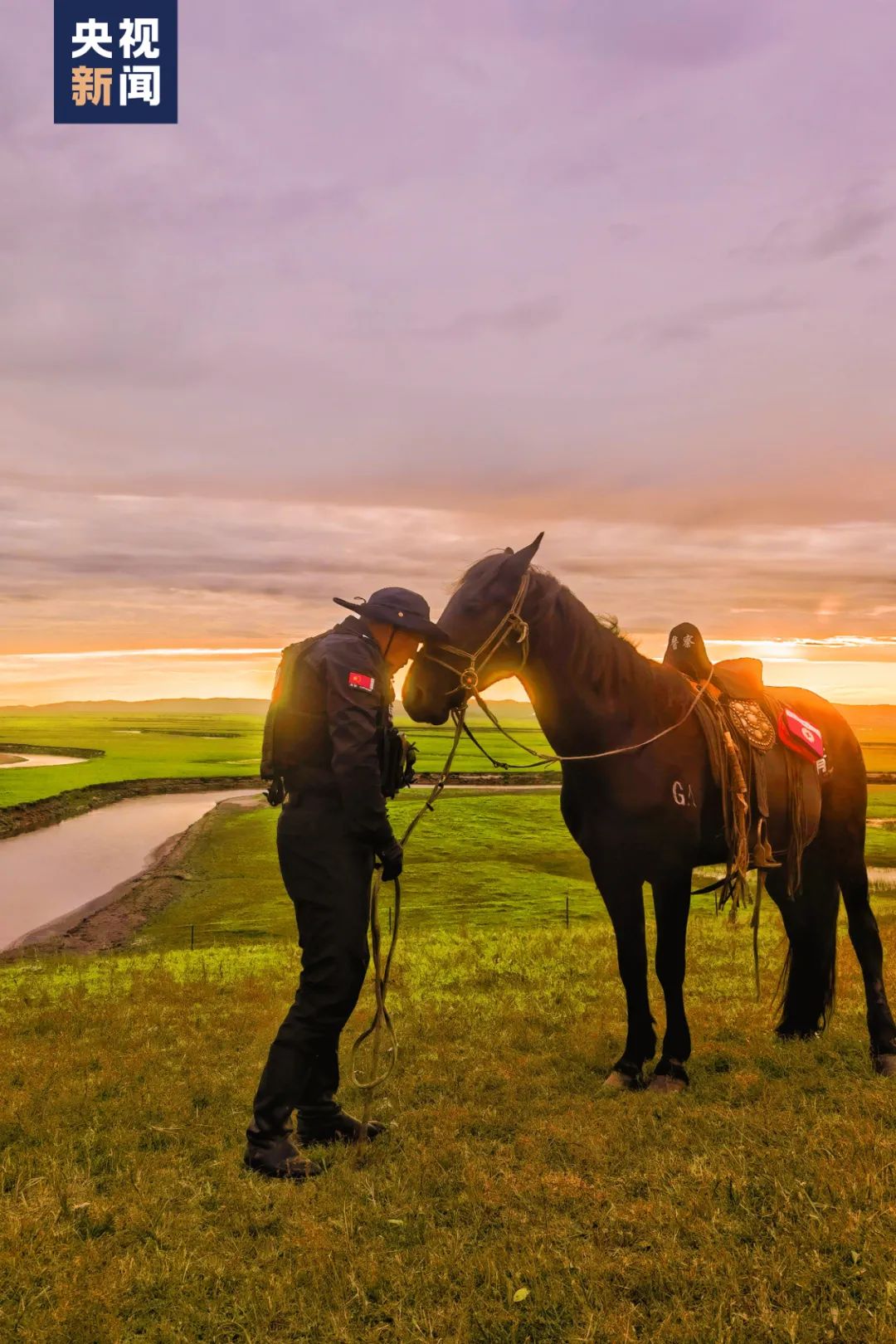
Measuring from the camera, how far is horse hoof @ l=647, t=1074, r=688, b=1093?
19.6 ft

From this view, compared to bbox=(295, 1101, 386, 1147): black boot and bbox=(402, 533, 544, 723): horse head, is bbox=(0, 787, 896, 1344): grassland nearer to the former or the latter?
bbox=(295, 1101, 386, 1147): black boot

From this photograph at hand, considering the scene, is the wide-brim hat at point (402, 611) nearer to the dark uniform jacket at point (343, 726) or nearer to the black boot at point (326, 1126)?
the dark uniform jacket at point (343, 726)

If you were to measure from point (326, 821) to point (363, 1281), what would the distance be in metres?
2.28

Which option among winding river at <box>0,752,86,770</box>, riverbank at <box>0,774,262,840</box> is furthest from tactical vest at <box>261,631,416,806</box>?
winding river at <box>0,752,86,770</box>

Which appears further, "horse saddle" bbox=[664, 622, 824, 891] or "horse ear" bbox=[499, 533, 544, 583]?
"horse saddle" bbox=[664, 622, 824, 891]

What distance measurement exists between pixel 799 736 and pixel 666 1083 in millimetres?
3017

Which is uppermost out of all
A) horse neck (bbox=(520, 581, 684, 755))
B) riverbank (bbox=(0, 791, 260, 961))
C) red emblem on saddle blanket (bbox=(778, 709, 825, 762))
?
horse neck (bbox=(520, 581, 684, 755))

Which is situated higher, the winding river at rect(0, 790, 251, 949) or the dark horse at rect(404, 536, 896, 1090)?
the dark horse at rect(404, 536, 896, 1090)

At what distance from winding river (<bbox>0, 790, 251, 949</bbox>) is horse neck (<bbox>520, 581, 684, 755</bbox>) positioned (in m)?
19.1

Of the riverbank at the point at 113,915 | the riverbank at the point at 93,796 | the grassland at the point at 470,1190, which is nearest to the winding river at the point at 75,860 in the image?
the riverbank at the point at 113,915

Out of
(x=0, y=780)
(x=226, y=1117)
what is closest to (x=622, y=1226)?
(x=226, y=1117)

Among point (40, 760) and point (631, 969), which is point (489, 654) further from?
point (40, 760)

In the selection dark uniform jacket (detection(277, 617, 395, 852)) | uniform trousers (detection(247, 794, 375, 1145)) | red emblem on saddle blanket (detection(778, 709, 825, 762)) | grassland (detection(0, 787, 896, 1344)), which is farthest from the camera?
red emblem on saddle blanket (detection(778, 709, 825, 762))

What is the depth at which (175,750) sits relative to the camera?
90125 millimetres
